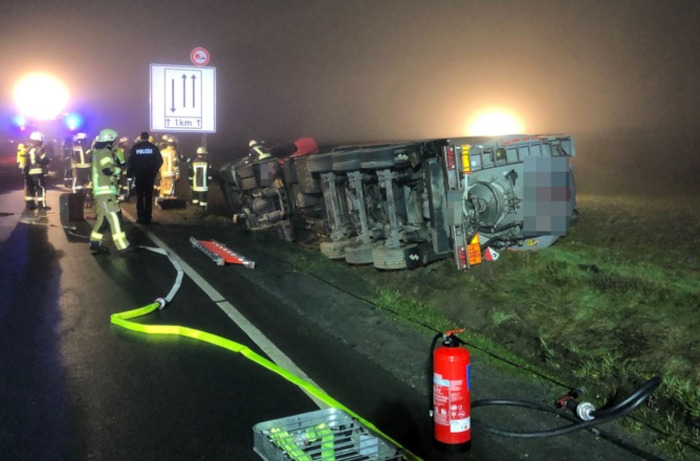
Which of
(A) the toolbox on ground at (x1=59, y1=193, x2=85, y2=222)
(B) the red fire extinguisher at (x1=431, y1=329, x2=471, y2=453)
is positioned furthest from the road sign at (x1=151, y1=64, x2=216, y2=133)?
(B) the red fire extinguisher at (x1=431, y1=329, x2=471, y2=453)

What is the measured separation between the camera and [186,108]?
1623 centimetres

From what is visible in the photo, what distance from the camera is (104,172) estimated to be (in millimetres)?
11039

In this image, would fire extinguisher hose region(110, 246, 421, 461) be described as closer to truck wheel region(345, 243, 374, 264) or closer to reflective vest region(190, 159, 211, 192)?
truck wheel region(345, 243, 374, 264)

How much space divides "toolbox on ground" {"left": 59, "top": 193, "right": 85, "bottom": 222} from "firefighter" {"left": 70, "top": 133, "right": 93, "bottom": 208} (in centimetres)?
282

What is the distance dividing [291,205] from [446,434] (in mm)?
8020

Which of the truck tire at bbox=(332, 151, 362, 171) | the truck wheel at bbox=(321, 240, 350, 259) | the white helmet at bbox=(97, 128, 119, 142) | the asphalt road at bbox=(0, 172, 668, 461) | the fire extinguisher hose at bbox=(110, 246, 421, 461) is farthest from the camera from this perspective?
the white helmet at bbox=(97, 128, 119, 142)

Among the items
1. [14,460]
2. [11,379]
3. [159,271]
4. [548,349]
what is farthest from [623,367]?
[159,271]

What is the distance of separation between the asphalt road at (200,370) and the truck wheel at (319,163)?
4.86ft

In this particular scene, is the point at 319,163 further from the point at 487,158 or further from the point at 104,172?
the point at 104,172

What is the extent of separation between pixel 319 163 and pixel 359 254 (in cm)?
166

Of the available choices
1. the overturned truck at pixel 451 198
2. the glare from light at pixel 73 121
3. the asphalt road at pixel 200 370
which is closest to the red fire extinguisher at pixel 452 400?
the asphalt road at pixel 200 370

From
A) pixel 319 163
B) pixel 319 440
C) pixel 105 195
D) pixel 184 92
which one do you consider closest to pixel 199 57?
pixel 184 92

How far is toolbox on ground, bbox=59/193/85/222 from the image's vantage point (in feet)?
50.3

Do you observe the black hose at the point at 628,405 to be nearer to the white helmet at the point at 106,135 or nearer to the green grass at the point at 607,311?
the green grass at the point at 607,311
